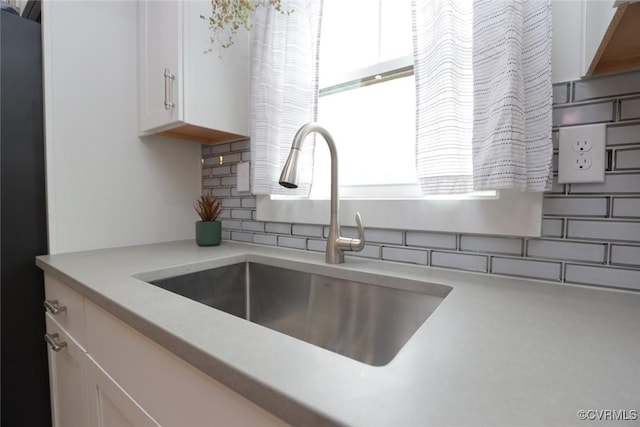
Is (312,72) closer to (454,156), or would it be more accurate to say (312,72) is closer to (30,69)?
(454,156)

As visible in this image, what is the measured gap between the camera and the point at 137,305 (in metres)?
0.58

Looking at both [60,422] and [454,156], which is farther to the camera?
[60,422]

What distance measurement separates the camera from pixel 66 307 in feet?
2.88

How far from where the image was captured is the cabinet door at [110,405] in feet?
1.88

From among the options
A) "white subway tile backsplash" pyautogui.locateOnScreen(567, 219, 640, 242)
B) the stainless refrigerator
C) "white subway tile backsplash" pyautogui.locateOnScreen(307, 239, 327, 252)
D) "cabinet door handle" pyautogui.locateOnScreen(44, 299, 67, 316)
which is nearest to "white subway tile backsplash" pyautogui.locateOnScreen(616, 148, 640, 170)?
"white subway tile backsplash" pyautogui.locateOnScreen(567, 219, 640, 242)

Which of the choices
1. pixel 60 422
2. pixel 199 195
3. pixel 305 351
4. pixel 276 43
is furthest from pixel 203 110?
pixel 60 422

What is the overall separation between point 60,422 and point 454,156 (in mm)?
1571

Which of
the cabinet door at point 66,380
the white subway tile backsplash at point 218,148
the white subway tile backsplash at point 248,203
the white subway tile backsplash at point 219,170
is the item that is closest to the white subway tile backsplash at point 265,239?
the white subway tile backsplash at point 248,203

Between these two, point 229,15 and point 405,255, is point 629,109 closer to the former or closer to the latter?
point 405,255

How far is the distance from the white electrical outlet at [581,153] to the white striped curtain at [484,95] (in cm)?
5

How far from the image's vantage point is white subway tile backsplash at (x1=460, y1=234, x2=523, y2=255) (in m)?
0.75

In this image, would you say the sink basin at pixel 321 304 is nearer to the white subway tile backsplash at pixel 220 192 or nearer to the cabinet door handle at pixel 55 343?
the cabinet door handle at pixel 55 343

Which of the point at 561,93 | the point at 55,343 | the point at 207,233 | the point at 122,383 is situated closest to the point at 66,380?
the point at 55,343

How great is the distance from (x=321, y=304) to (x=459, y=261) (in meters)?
0.43
